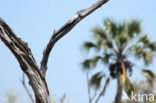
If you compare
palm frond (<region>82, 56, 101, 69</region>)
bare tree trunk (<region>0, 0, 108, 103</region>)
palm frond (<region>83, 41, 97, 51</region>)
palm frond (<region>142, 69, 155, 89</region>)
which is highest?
bare tree trunk (<region>0, 0, 108, 103</region>)

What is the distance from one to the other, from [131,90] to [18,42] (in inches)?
544

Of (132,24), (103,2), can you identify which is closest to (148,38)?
(132,24)

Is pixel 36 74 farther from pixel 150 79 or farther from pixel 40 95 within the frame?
pixel 150 79

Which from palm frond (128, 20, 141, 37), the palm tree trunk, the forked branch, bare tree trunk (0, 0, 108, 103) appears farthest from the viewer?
palm frond (128, 20, 141, 37)

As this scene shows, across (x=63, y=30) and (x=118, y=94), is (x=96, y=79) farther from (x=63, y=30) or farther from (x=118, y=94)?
(x=63, y=30)

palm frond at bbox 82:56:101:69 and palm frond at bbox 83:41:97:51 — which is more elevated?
palm frond at bbox 83:41:97:51

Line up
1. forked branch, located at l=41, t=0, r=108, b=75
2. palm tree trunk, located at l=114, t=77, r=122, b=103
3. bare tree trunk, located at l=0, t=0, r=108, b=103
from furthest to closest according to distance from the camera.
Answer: palm tree trunk, located at l=114, t=77, r=122, b=103
forked branch, located at l=41, t=0, r=108, b=75
bare tree trunk, located at l=0, t=0, r=108, b=103

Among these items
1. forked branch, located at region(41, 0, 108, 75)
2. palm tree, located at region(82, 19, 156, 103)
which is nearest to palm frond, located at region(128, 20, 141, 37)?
palm tree, located at region(82, 19, 156, 103)

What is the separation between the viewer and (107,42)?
17484mm

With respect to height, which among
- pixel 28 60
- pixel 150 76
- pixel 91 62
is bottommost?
pixel 150 76

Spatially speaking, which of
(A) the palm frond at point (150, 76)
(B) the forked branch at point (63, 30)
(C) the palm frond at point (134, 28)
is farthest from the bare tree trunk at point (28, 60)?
(C) the palm frond at point (134, 28)

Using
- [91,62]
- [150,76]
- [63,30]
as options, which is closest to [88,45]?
[91,62]

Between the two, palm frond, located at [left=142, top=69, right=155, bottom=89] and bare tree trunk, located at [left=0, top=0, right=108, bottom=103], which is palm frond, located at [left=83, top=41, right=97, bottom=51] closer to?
palm frond, located at [left=142, top=69, right=155, bottom=89]

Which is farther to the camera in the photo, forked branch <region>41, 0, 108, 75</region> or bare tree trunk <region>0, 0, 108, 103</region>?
forked branch <region>41, 0, 108, 75</region>
